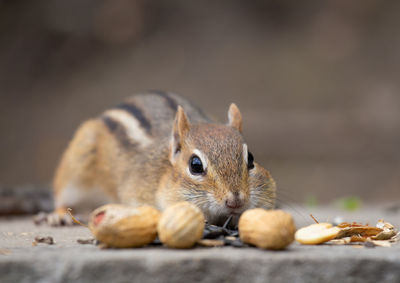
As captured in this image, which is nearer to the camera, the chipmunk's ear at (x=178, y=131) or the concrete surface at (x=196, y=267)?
the concrete surface at (x=196, y=267)

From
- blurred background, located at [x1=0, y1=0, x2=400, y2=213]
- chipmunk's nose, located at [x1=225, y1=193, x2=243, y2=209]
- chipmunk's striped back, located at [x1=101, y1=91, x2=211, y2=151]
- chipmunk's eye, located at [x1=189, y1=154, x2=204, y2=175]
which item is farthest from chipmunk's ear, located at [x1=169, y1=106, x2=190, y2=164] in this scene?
blurred background, located at [x1=0, y1=0, x2=400, y2=213]

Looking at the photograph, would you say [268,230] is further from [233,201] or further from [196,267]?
[233,201]

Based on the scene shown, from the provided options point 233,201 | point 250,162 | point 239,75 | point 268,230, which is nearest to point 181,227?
point 268,230

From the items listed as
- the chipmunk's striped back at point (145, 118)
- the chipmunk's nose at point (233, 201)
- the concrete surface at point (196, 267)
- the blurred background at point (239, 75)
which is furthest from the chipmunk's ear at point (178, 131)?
the blurred background at point (239, 75)

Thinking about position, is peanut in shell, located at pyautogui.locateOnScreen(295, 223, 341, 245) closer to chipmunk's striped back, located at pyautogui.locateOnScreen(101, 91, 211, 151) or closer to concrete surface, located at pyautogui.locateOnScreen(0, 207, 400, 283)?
concrete surface, located at pyautogui.locateOnScreen(0, 207, 400, 283)

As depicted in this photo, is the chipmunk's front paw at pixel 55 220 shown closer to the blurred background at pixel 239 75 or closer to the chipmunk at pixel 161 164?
the chipmunk at pixel 161 164

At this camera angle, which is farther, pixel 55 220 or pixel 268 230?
pixel 55 220
